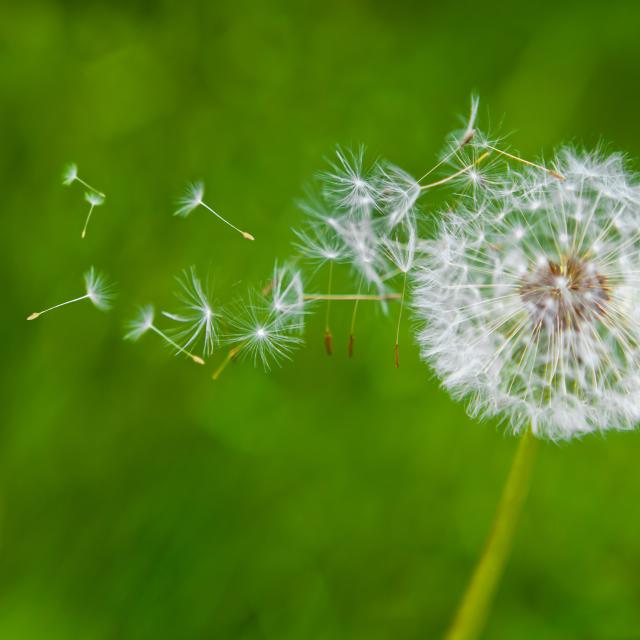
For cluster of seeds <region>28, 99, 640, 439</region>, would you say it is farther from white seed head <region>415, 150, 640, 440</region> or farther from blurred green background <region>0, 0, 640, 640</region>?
blurred green background <region>0, 0, 640, 640</region>

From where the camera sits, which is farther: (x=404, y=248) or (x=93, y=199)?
(x=93, y=199)

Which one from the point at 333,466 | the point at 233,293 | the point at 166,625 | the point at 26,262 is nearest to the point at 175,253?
the point at 233,293

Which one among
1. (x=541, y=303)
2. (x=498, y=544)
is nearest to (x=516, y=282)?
(x=541, y=303)

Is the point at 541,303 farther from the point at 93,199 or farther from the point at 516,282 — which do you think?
the point at 93,199

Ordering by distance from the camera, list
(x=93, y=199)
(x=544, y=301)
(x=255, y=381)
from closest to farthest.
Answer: (x=544, y=301), (x=93, y=199), (x=255, y=381)

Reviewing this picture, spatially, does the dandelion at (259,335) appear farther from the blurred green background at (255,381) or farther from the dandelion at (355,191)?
the blurred green background at (255,381)

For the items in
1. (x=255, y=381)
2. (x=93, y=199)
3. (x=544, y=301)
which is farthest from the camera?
(x=255, y=381)

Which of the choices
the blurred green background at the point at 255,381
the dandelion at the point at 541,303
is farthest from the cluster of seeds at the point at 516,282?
the blurred green background at the point at 255,381
